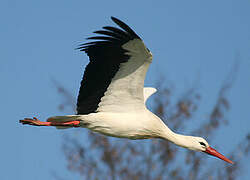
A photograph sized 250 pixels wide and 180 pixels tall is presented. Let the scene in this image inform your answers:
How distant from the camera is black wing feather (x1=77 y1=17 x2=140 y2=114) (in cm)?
772

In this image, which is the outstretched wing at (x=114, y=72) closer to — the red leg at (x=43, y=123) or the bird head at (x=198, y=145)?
the red leg at (x=43, y=123)

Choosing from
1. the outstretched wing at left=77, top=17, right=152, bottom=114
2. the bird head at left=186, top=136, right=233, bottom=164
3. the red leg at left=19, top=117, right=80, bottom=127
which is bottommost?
the bird head at left=186, top=136, right=233, bottom=164

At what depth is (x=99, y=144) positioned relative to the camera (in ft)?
40.0

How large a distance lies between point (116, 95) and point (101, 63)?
51 centimetres

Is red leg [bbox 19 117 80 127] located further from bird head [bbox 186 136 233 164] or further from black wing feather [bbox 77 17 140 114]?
bird head [bbox 186 136 233 164]

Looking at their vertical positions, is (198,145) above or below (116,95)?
below

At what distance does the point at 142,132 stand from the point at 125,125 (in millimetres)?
267

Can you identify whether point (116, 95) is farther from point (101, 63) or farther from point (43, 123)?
point (43, 123)

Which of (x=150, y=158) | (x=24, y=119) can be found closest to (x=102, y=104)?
(x=24, y=119)

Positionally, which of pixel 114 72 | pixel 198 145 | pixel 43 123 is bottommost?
pixel 198 145

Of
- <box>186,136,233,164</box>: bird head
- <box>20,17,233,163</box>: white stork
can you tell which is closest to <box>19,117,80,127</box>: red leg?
<box>20,17,233,163</box>: white stork

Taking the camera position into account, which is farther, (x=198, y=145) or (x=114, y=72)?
(x=198, y=145)

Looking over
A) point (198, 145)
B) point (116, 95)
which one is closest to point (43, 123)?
point (116, 95)

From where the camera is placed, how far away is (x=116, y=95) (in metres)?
8.31
